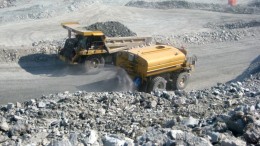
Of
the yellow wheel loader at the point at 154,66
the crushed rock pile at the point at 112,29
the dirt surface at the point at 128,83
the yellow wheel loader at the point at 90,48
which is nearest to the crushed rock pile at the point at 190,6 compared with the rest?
the dirt surface at the point at 128,83

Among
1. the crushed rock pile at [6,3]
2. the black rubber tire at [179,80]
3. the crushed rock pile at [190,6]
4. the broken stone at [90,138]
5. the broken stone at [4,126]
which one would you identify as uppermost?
the crushed rock pile at [190,6]

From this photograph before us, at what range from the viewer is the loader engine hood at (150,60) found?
48.5ft

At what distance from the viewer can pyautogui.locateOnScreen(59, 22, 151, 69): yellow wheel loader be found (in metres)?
17.7

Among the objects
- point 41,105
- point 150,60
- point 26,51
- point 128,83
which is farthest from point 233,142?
point 26,51

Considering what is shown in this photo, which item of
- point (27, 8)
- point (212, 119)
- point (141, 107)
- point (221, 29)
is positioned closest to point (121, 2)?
point (27, 8)

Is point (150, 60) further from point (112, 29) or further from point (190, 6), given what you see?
point (190, 6)

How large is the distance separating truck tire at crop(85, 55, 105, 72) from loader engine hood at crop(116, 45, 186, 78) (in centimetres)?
261

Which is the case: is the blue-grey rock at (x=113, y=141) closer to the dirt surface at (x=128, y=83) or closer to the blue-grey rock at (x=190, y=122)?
the dirt surface at (x=128, y=83)

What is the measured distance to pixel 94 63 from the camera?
18250mm

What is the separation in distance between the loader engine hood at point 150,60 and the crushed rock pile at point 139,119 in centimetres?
192

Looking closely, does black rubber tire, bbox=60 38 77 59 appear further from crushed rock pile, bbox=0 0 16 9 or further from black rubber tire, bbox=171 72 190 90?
crushed rock pile, bbox=0 0 16 9

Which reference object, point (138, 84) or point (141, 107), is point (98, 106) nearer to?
point (141, 107)

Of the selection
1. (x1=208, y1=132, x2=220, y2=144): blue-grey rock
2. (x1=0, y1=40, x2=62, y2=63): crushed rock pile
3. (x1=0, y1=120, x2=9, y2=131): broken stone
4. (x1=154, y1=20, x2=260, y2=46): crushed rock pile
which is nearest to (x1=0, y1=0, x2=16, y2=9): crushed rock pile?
(x1=0, y1=40, x2=62, y2=63): crushed rock pile

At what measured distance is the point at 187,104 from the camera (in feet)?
39.2
